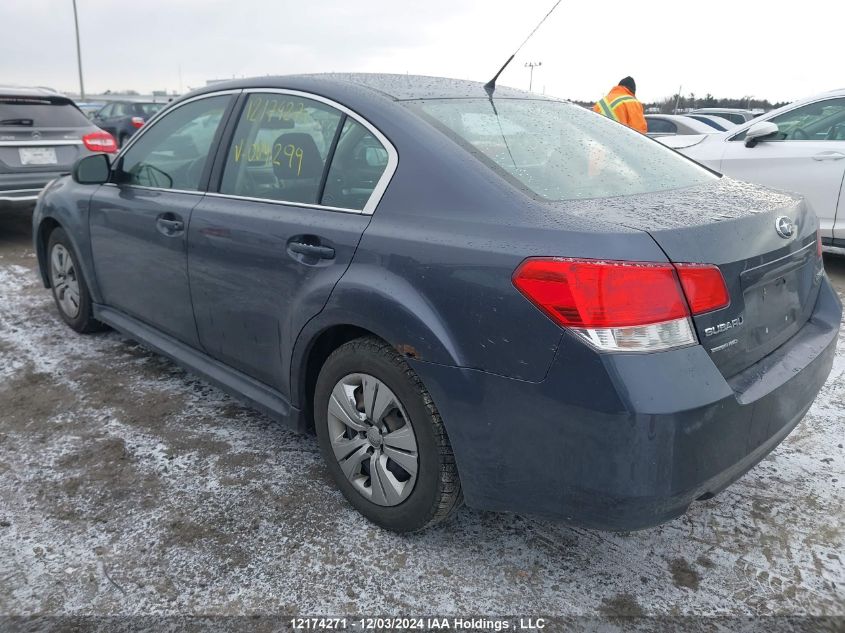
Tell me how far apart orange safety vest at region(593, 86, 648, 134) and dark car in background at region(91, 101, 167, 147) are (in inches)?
472

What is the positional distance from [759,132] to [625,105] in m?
1.34

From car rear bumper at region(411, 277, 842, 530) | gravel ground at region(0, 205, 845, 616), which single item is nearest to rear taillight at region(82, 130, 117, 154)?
gravel ground at region(0, 205, 845, 616)

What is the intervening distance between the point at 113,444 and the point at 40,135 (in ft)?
16.3

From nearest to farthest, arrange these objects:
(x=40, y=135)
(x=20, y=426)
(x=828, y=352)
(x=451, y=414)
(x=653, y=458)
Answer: (x=653, y=458) < (x=451, y=414) < (x=828, y=352) < (x=20, y=426) < (x=40, y=135)

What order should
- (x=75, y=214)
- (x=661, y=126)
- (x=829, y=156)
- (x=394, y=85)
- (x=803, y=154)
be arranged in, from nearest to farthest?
(x=394, y=85)
(x=75, y=214)
(x=829, y=156)
(x=803, y=154)
(x=661, y=126)

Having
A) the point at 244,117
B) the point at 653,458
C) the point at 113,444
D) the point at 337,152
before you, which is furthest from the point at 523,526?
the point at 244,117

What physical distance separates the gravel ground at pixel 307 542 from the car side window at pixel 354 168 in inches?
45.7

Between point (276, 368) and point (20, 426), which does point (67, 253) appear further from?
point (276, 368)

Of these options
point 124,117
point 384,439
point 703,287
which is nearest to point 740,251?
point 703,287

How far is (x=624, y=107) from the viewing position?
681 cm

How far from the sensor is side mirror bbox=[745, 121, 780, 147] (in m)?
5.95

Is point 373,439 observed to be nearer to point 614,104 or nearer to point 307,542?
point 307,542

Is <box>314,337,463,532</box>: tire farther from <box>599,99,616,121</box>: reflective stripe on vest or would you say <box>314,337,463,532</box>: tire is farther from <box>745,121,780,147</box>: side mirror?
<box>599,99,616,121</box>: reflective stripe on vest

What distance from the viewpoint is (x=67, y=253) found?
168 inches
